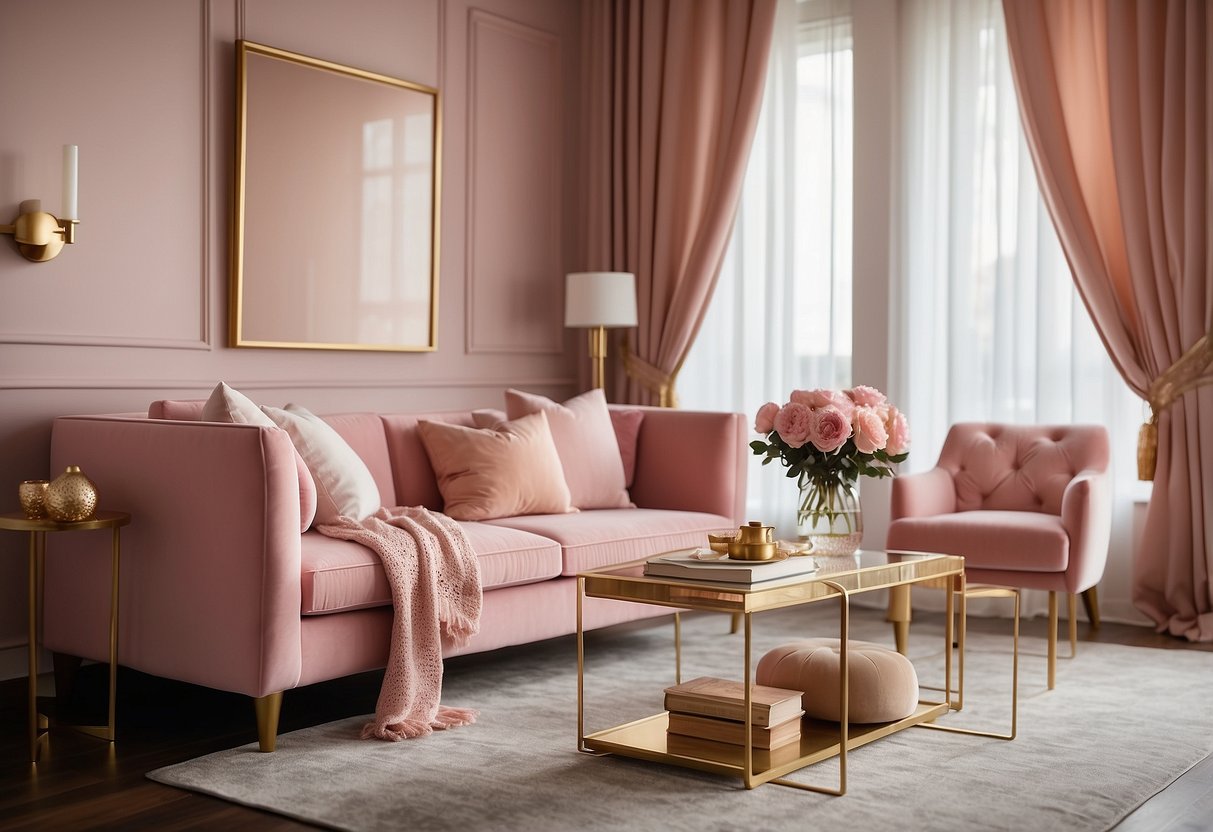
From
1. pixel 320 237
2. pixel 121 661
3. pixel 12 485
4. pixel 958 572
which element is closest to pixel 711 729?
pixel 958 572

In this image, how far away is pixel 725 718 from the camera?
296 cm

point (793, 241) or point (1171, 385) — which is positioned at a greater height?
point (793, 241)

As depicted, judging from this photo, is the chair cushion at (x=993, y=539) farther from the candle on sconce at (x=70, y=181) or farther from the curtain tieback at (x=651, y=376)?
the candle on sconce at (x=70, y=181)

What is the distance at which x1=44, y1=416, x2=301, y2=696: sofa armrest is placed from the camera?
308 centimetres

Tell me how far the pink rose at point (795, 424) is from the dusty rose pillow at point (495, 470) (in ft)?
4.10

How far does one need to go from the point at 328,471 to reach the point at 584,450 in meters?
1.22

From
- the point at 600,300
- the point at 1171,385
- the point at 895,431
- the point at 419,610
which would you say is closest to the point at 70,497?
the point at 419,610

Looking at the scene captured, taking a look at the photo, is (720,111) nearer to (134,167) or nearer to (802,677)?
(134,167)

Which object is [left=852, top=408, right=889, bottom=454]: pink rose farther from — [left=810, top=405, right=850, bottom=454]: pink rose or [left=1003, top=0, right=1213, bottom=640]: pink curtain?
[left=1003, top=0, right=1213, bottom=640]: pink curtain

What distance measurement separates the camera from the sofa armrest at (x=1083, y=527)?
403 cm

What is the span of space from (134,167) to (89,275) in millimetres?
393

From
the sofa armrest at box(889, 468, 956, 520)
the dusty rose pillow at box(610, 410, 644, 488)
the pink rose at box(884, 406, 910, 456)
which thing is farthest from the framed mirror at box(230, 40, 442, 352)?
the pink rose at box(884, 406, 910, 456)

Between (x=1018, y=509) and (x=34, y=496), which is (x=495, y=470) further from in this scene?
Result: (x=1018, y=509)

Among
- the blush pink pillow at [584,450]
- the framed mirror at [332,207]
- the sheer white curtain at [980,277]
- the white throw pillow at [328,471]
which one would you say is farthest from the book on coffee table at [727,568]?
the sheer white curtain at [980,277]
